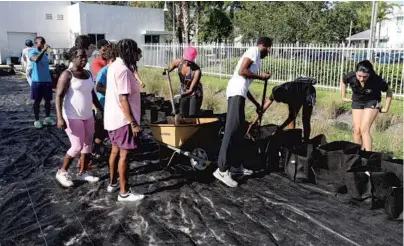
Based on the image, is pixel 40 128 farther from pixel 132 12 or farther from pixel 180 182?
pixel 132 12

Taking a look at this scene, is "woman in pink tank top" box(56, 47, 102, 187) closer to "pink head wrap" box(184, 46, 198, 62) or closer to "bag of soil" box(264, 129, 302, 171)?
"pink head wrap" box(184, 46, 198, 62)

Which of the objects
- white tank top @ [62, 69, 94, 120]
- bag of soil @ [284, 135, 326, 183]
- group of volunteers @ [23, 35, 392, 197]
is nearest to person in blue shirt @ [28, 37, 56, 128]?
group of volunteers @ [23, 35, 392, 197]

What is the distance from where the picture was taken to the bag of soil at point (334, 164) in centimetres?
407

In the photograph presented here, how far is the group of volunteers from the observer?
3.65 meters

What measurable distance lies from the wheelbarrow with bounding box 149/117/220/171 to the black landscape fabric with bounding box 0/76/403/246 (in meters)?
0.27

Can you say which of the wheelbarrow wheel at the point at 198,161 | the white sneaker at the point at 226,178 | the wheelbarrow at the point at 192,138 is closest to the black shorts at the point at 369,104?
the wheelbarrow at the point at 192,138

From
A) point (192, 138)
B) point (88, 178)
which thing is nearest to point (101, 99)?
point (88, 178)

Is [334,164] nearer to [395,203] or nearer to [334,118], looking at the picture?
[395,203]

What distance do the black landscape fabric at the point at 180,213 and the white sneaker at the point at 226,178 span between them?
0.07 metres

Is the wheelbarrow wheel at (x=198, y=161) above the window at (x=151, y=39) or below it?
below

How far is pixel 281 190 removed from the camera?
167 inches

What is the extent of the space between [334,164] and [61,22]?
27.8m

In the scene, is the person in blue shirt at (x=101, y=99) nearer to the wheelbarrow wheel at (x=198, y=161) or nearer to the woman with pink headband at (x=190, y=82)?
the woman with pink headband at (x=190, y=82)

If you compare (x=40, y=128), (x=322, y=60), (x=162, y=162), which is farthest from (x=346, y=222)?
(x=322, y=60)
